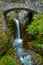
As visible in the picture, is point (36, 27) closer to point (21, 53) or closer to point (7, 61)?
point (21, 53)

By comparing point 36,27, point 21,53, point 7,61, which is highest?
point 36,27

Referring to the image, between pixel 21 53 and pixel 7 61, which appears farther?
pixel 21 53

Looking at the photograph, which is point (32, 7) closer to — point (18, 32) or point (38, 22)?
point (38, 22)

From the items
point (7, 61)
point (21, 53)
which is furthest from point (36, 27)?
point (7, 61)

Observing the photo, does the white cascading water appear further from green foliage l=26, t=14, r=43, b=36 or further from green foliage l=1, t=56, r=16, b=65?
green foliage l=26, t=14, r=43, b=36

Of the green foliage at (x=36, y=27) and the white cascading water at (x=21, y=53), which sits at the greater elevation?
the green foliage at (x=36, y=27)

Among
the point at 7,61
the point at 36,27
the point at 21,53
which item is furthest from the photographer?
the point at 21,53

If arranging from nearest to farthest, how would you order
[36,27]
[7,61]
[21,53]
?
1. [7,61]
2. [36,27]
3. [21,53]

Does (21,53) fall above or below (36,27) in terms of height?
below

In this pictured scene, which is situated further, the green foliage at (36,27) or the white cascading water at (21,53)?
the green foliage at (36,27)

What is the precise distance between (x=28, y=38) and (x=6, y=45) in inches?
174

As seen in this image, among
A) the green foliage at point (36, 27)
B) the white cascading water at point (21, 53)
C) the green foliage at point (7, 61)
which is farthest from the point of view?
the green foliage at point (36, 27)

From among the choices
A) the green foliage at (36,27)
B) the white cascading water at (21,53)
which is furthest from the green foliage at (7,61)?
the green foliage at (36,27)

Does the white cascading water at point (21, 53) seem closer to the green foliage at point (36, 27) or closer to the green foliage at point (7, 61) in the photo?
the green foliage at point (7, 61)
